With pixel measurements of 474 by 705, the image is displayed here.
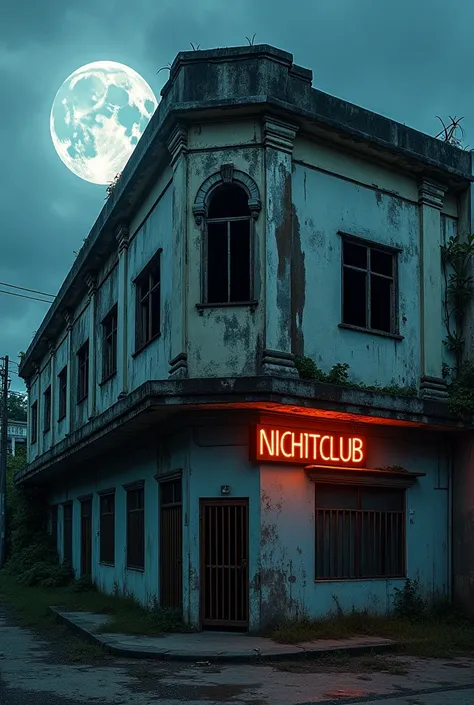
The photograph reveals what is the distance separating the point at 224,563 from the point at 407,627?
2.98 m

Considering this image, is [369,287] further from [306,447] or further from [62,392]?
[62,392]

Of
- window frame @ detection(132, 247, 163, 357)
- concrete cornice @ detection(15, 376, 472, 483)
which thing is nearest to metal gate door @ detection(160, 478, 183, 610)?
concrete cornice @ detection(15, 376, 472, 483)

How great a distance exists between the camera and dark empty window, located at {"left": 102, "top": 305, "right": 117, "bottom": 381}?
18.4m

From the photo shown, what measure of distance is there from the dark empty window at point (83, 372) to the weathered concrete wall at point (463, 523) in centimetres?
952

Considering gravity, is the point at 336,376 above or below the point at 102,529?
above

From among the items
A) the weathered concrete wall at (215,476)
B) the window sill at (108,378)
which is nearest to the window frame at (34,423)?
the window sill at (108,378)

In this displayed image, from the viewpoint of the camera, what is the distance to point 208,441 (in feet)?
43.9

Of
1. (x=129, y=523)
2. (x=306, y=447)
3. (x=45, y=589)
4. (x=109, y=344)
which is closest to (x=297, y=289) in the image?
(x=306, y=447)

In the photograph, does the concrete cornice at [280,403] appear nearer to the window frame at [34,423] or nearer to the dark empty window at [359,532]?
the dark empty window at [359,532]

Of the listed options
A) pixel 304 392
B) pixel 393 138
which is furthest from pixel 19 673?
pixel 393 138

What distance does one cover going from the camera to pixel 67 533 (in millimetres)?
25156

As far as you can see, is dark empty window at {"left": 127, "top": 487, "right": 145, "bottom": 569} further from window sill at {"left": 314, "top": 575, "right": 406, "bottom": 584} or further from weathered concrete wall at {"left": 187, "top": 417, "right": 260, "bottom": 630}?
window sill at {"left": 314, "top": 575, "right": 406, "bottom": 584}

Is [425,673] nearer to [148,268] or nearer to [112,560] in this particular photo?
[148,268]

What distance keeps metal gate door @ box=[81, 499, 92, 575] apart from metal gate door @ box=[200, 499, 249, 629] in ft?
28.4
